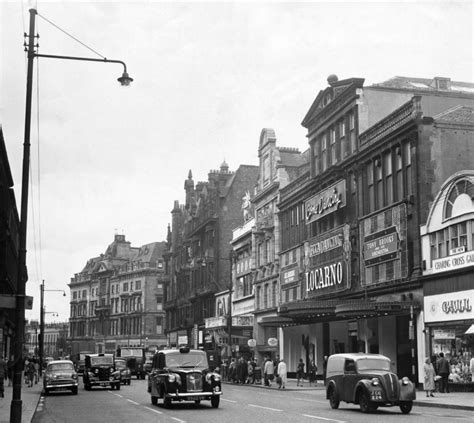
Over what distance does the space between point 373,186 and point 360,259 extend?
13.9 ft

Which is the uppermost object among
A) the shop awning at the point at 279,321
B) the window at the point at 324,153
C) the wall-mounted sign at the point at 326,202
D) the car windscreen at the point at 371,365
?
the window at the point at 324,153

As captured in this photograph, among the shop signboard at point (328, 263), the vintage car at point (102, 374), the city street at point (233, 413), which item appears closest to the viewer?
the city street at point (233, 413)

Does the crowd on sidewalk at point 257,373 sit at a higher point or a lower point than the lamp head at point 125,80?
lower

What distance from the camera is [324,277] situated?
50.9 metres

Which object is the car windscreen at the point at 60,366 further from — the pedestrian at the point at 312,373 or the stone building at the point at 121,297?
the stone building at the point at 121,297

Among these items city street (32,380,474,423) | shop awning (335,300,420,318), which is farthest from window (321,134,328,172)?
city street (32,380,474,423)

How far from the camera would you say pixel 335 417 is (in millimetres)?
21797

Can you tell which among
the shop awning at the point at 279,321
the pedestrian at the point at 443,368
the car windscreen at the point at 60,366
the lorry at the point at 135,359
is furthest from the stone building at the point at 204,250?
the pedestrian at the point at 443,368

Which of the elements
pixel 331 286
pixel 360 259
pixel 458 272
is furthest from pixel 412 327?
pixel 331 286

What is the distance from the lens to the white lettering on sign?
159 feet

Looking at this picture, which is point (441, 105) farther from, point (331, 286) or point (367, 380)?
point (367, 380)

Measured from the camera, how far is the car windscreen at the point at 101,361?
42.4m

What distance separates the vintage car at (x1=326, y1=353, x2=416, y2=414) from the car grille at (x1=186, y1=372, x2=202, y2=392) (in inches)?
171

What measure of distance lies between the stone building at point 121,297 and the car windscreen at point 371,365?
98040 millimetres
